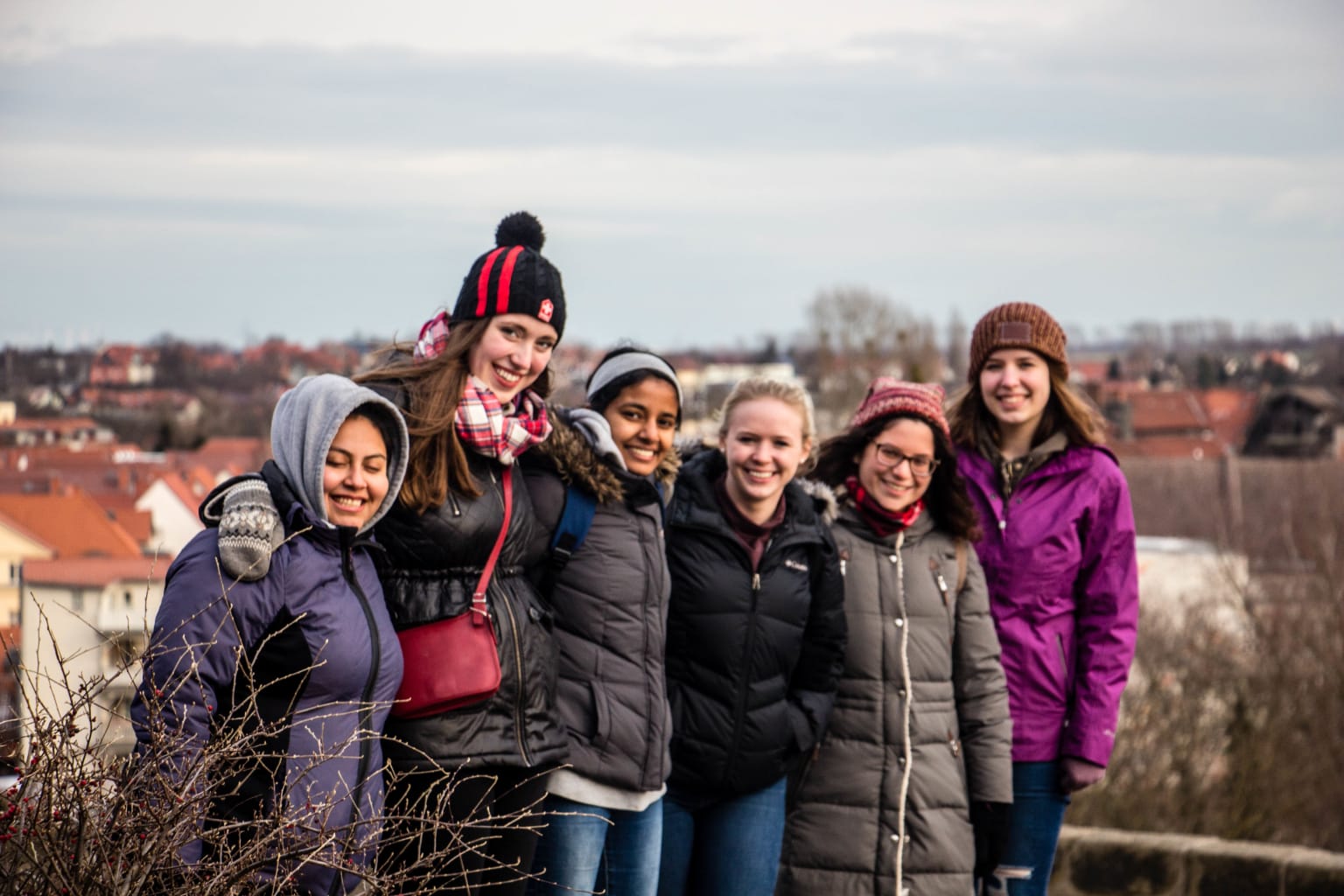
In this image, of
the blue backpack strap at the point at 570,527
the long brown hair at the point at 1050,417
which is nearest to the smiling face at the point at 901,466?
the long brown hair at the point at 1050,417

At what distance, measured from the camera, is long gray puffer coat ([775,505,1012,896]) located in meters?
3.95

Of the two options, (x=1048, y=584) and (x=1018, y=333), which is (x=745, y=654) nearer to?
(x=1048, y=584)

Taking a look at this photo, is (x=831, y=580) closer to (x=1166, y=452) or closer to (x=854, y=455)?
(x=854, y=455)

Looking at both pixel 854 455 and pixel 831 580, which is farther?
pixel 854 455

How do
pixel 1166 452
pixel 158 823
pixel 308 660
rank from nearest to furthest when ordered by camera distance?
pixel 158 823
pixel 308 660
pixel 1166 452

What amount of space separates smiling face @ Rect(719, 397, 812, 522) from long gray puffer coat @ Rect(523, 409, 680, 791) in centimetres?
41

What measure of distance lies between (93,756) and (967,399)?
114 inches

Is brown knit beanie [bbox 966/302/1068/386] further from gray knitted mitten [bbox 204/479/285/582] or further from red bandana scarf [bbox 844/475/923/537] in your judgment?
gray knitted mitten [bbox 204/479/285/582]

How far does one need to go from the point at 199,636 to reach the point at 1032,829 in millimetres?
2488

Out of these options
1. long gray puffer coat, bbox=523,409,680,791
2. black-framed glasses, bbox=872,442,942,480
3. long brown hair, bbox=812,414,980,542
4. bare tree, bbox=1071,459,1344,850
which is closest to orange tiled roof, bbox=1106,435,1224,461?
bare tree, bbox=1071,459,1344,850

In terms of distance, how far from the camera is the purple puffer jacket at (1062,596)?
164 inches

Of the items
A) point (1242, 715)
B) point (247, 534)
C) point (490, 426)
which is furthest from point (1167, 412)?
point (247, 534)

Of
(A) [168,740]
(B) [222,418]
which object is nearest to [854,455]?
(A) [168,740]

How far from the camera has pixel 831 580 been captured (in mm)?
3971
